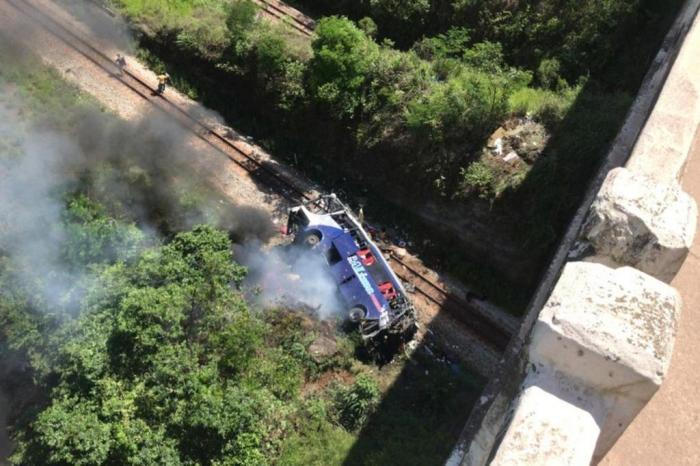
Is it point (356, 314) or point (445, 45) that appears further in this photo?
point (445, 45)

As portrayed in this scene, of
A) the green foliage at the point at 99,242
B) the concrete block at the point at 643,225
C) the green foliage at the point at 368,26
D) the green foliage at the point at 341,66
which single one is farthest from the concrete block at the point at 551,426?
the green foliage at the point at 368,26

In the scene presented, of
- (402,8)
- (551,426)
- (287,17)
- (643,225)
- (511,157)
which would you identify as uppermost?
(643,225)

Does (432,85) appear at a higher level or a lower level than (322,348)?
higher

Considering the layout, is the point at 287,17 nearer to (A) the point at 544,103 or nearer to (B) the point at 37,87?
(B) the point at 37,87

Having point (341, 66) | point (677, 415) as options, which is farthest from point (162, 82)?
point (677, 415)

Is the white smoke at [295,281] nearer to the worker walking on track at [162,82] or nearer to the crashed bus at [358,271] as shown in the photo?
the crashed bus at [358,271]

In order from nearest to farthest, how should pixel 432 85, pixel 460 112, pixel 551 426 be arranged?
pixel 551 426 < pixel 460 112 < pixel 432 85

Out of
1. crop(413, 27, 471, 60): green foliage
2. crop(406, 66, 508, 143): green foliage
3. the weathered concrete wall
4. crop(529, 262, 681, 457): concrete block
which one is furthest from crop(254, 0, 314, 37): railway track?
crop(529, 262, 681, 457): concrete block

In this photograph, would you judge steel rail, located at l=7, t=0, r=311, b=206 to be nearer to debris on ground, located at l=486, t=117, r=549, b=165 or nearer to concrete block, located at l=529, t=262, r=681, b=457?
debris on ground, located at l=486, t=117, r=549, b=165
